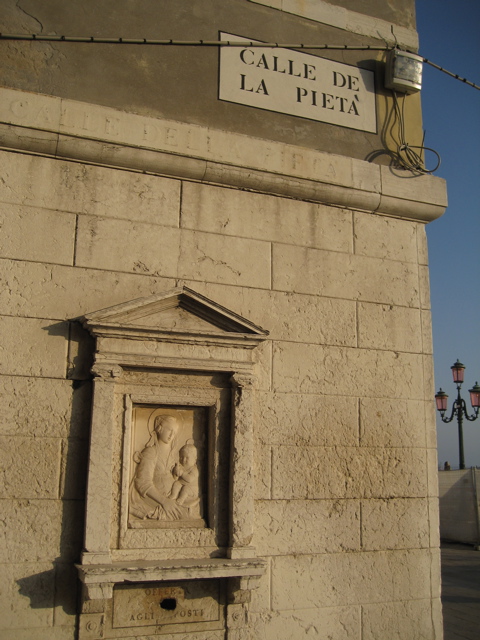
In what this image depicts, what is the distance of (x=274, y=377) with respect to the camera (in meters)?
6.15

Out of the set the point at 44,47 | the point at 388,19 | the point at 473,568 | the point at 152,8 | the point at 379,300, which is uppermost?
the point at 388,19

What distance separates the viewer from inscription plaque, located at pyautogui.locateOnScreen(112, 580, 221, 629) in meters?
5.26

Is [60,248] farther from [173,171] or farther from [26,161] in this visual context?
[173,171]

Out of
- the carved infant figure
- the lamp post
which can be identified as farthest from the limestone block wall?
the lamp post

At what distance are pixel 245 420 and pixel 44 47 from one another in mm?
3705

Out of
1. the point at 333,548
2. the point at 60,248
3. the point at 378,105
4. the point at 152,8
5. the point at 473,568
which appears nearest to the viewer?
the point at 60,248

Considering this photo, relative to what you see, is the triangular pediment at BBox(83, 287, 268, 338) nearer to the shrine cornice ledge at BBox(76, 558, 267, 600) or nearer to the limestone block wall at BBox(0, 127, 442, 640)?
the limestone block wall at BBox(0, 127, 442, 640)

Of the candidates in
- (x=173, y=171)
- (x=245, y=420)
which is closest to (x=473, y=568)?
(x=245, y=420)

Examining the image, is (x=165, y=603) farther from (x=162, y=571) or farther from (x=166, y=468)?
(x=166, y=468)

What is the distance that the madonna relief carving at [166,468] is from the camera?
552 cm

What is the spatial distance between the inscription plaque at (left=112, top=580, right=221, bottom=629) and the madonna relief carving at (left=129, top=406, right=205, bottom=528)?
0.47 meters

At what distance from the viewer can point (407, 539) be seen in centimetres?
637

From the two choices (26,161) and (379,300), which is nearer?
(26,161)

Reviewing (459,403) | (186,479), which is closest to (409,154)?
(186,479)
